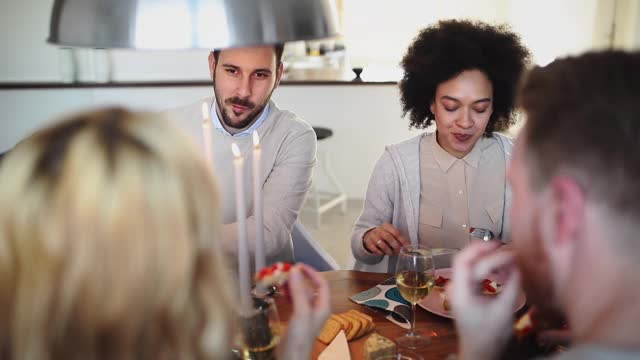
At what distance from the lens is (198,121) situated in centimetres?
213

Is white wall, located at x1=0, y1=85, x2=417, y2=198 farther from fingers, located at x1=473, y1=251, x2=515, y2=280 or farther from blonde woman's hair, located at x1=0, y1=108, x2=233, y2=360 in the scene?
blonde woman's hair, located at x1=0, y1=108, x2=233, y2=360

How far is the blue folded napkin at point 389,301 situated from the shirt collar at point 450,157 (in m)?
0.61

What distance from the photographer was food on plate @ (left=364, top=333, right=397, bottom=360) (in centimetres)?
109

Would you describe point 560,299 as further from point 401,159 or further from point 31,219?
point 401,159

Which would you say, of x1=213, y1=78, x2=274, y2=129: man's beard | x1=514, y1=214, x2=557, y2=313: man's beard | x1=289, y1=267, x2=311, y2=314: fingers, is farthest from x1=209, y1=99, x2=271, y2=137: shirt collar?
x1=514, y1=214, x2=557, y2=313: man's beard

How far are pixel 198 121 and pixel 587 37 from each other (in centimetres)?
448

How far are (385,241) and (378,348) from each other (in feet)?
1.88

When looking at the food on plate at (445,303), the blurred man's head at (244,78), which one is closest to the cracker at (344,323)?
the food on plate at (445,303)

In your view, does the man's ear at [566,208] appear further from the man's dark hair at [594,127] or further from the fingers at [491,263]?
the fingers at [491,263]

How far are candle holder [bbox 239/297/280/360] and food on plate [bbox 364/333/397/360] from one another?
0.75ft

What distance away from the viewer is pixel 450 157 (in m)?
1.94

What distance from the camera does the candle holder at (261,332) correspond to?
3.08 ft

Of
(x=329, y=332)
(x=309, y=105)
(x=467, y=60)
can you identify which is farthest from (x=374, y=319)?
(x=309, y=105)

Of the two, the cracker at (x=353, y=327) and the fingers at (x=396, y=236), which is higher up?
the fingers at (x=396, y=236)
